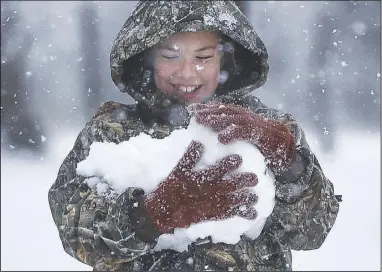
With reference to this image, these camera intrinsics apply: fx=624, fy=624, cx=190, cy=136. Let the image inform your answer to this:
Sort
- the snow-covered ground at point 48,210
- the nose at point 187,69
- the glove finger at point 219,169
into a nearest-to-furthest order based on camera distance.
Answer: the glove finger at point 219,169
the nose at point 187,69
the snow-covered ground at point 48,210

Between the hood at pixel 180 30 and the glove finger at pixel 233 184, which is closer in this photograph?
the glove finger at pixel 233 184

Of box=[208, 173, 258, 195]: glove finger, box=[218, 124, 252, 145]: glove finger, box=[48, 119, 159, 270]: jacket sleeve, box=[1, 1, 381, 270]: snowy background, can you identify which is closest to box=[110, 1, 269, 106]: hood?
box=[48, 119, 159, 270]: jacket sleeve

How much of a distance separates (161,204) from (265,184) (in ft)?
0.92

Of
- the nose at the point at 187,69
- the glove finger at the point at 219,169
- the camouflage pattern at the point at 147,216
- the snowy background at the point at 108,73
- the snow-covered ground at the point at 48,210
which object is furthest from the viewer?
the snowy background at the point at 108,73

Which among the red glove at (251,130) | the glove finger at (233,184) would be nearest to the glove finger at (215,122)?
the red glove at (251,130)

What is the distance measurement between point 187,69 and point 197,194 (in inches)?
22.7

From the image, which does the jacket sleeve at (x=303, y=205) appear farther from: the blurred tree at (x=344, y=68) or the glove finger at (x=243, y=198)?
the blurred tree at (x=344, y=68)

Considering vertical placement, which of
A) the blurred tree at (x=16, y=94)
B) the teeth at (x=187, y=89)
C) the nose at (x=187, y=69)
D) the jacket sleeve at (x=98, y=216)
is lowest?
the jacket sleeve at (x=98, y=216)

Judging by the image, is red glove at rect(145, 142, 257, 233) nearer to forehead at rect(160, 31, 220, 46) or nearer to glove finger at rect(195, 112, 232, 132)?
glove finger at rect(195, 112, 232, 132)

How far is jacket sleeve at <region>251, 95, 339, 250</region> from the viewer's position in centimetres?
176

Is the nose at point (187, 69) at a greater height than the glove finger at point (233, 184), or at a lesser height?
greater

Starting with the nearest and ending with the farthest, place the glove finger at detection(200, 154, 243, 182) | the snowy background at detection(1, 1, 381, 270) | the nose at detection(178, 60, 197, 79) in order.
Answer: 1. the glove finger at detection(200, 154, 243, 182)
2. the nose at detection(178, 60, 197, 79)
3. the snowy background at detection(1, 1, 381, 270)

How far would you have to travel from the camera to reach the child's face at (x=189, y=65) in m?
2.04

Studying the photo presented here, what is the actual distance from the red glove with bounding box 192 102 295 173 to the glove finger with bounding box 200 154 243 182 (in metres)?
0.06
